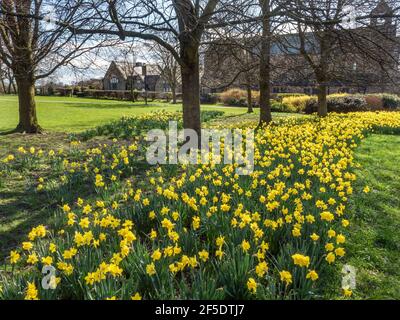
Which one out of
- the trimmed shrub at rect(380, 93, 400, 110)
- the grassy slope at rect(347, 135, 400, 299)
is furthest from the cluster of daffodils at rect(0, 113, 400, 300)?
the trimmed shrub at rect(380, 93, 400, 110)

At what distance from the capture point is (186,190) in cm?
511

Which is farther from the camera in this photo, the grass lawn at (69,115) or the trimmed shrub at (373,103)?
the trimmed shrub at (373,103)

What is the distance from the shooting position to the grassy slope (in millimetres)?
3383

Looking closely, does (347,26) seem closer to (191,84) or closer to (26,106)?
(191,84)

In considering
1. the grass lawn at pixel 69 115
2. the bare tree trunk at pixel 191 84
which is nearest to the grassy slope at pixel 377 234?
the bare tree trunk at pixel 191 84

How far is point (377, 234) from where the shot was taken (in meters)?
4.44

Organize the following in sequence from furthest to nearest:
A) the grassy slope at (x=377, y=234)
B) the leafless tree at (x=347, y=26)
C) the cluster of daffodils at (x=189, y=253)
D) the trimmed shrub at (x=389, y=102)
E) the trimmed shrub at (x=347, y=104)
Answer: the trimmed shrub at (x=389, y=102)
the trimmed shrub at (x=347, y=104)
the leafless tree at (x=347, y=26)
the grassy slope at (x=377, y=234)
the cluster of daffodils at (x=189, y=253)

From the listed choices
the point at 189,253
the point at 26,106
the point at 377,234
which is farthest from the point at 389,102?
the point at 189,253

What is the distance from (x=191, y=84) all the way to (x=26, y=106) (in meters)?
6.19

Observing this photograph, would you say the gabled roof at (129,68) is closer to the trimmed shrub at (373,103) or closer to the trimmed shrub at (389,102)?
the trimmed shrub at (373,103)

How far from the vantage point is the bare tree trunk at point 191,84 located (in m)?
8.31

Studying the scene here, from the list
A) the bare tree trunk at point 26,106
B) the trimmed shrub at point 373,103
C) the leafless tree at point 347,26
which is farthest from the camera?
the trimmed shrub at point 373,103

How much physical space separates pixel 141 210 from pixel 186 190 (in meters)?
0.99

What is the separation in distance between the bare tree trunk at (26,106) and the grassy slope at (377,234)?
10045mm
